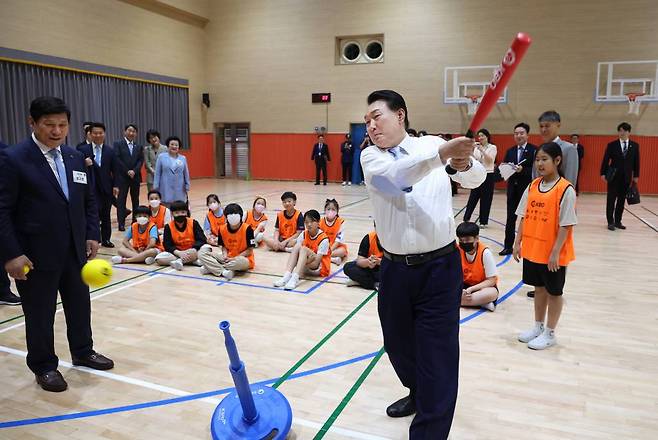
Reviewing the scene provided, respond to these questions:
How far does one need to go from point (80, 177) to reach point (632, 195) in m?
10.3

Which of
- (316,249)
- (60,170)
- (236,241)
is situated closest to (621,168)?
(316,249)

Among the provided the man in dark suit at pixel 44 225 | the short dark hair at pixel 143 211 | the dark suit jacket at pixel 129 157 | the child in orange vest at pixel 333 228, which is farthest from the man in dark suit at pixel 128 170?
the man in dark suit at pixel 44 225

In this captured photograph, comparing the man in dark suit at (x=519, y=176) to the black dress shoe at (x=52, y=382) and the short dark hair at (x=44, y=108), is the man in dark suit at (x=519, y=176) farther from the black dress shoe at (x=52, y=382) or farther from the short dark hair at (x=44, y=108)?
the black dress shoe at (x=52, y=382)

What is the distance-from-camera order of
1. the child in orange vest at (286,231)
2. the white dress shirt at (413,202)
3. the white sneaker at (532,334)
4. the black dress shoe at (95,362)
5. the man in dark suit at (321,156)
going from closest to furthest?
the white dress shirt at (413,202)
the black dress shoe at (95,362)
the white sneaker at (532,334)
the child in orange vest at (286,231)
the man in dark suit at (321,156)

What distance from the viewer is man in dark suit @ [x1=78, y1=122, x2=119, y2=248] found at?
8.86m

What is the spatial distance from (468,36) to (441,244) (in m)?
16.8

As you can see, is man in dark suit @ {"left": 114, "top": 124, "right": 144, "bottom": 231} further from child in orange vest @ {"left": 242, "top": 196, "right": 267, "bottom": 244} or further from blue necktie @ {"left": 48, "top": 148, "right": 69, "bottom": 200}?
blue necktie @ {"left": 48, "top": 148, "right": 69, "bottom": 200}

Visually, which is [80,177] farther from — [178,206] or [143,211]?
[143,211]

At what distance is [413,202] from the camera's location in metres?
2.46

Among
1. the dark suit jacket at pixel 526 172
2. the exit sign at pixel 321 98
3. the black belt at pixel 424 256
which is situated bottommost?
the black belt at pixel 424 256

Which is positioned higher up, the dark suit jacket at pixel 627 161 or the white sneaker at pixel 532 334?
the dark suit jacket at pixel 627 161

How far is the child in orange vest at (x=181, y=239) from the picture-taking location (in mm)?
7336

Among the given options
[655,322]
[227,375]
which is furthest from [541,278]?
[227,375]

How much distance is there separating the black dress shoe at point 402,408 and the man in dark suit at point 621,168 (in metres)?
8.73
